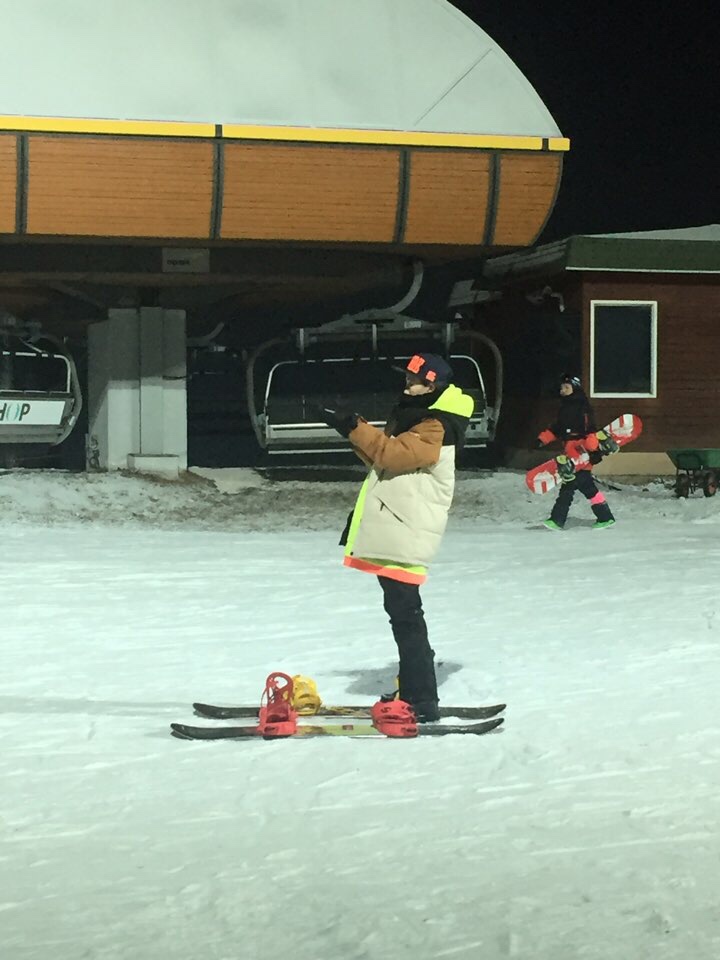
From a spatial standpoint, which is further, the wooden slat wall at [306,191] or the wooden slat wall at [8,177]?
the wooden slat wall at [306,191]

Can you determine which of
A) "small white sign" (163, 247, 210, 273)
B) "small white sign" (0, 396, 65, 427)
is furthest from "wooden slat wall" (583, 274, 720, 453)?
"small white sign" (0, 396, 65, 427)

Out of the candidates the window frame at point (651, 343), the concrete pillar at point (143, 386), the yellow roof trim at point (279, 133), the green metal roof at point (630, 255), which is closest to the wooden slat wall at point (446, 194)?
the yellow roof trim at point (279, 133)

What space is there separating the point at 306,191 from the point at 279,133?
2.33 ft

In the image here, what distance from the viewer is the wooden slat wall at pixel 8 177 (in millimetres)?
16953

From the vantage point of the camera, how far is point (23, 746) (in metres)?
6.01

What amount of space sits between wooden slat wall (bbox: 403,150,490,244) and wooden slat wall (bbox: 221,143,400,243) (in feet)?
0.89

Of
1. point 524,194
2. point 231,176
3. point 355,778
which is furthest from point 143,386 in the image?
point 355,778

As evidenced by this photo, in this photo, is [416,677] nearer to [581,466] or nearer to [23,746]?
[23,746]

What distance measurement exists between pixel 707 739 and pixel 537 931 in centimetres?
246

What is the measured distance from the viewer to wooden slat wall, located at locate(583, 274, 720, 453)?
2095 cm

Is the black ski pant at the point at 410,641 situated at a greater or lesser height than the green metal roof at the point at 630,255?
lesser

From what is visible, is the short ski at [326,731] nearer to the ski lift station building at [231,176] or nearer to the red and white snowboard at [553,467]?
the red and white snowboard at [553,467]

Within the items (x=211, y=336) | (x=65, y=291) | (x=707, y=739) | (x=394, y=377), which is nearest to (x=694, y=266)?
(x=394, y=377)

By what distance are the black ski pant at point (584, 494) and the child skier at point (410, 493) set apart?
8227mm
